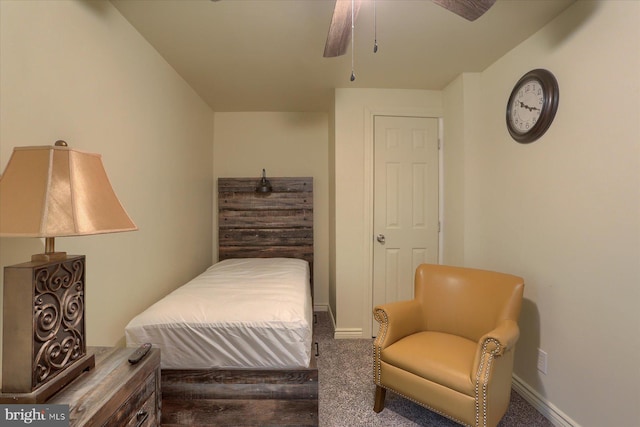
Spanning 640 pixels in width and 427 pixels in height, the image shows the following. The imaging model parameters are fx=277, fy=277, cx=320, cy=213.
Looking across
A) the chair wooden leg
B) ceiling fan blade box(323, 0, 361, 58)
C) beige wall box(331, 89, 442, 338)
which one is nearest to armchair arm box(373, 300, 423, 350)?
the chair wooden leg

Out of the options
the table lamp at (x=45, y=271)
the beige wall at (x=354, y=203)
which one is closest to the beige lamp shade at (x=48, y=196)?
the table lamp at (x=45, y=271)

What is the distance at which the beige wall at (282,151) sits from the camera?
351cm

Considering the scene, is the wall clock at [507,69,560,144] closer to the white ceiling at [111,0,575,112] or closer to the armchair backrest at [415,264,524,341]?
the white ceiling at [111,0,575,112]

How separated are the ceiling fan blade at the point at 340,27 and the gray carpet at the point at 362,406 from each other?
2.15m

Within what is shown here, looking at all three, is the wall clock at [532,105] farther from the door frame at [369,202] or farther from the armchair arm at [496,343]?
the armchair arm at [496,343]

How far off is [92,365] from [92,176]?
2.24 ft

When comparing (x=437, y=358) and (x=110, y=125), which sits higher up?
(x=110, y=125)

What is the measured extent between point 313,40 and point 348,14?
0.74 meters

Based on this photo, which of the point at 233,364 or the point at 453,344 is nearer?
the point at 233,364

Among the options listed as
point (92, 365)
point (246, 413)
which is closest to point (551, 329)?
point (246, 413)

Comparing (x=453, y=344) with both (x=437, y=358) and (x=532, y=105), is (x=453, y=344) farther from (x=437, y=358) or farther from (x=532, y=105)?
(x=532, y=105)

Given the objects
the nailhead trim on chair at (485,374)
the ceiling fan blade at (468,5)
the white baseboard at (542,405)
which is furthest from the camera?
the white baseboard at (542,405)

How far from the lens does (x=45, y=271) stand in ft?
2.77

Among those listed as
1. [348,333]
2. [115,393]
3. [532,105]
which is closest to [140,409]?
[115,393]
